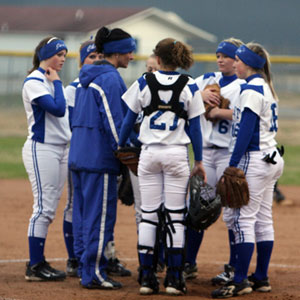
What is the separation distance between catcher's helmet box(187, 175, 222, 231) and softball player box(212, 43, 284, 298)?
243 mm

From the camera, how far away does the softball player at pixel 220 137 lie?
6.09 m

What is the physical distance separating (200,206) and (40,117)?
1.62m

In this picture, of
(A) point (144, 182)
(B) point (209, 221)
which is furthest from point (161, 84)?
(B) point (209, 221)

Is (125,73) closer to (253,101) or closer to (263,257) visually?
(263,257)

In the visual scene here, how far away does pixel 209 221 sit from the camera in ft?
17.9

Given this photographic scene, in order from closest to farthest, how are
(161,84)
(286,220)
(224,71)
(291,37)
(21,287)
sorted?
1. (161,84)
2. (21,287)
3. (224,71)
4. (286,220)
5. (291,37)

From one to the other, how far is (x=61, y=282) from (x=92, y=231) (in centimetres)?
69

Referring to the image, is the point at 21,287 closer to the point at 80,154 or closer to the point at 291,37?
the point at 80,154

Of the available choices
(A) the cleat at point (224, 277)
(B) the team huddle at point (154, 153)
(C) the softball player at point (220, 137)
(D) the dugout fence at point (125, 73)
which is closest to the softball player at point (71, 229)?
(B) the team huddle at point (154, 153)

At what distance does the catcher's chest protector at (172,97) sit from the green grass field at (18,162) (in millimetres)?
8176

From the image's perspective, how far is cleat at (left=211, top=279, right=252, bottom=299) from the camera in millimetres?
5355

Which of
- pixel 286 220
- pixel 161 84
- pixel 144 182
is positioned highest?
pixel 161 84

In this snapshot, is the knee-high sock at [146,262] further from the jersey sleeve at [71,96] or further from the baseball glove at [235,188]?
the jersey sleeve at [71,96]

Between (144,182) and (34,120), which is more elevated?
(34,120)
